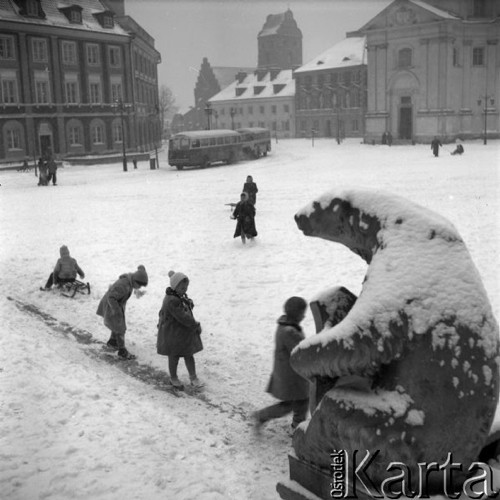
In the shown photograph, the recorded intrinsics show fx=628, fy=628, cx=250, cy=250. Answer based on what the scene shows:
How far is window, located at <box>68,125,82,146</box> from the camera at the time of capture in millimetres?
47375

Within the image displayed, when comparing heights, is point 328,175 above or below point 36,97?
below

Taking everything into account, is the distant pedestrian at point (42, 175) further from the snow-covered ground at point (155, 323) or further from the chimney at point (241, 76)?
the chimney at point (241, 76)

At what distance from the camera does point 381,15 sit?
5375 cm

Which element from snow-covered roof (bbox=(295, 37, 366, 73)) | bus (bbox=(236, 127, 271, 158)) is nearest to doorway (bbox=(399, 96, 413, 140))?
bus (bbox=(236, 127, 271, 158))

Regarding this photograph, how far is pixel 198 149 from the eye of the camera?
3844cm

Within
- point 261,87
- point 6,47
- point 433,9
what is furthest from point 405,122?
point 261,87

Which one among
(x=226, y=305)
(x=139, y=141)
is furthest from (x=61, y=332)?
(x=139, y=141)

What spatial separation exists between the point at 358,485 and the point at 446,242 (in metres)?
1.53

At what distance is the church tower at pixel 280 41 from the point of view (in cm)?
9225

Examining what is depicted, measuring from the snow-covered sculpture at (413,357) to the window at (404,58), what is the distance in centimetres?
5375

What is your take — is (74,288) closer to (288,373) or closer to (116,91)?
(288,373)

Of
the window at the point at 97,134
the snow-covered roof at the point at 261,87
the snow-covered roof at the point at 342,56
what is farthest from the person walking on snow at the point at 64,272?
the snow-covered roof at the point at 261,87

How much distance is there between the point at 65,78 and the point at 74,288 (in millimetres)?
38721

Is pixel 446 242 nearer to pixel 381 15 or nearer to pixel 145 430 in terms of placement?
pixel 145 430
